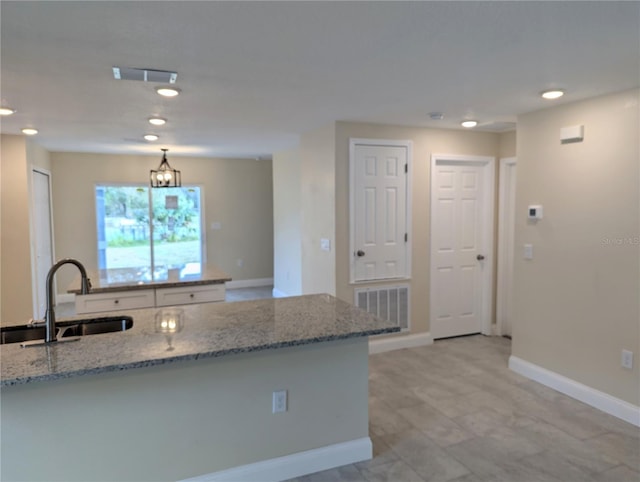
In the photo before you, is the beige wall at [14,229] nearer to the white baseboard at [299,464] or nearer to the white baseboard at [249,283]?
the white baseboard at [249,283]

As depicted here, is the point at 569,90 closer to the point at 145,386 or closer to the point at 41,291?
the point at 145,386

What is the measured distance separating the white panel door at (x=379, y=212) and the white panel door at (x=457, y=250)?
44 cm

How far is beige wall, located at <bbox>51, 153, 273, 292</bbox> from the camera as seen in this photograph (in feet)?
22.0

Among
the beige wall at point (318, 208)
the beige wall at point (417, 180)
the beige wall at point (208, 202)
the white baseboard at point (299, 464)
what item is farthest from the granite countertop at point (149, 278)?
the beige wall at point (208, 202)

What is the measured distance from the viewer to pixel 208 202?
7652mm

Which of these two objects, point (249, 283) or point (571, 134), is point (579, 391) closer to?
point (571, 134)

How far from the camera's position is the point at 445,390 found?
11.7 ft

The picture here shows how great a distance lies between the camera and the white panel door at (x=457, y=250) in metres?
4.72

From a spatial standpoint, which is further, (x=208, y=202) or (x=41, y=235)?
(x=208, y=202)

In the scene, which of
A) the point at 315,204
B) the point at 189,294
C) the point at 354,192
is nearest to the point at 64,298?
the point at 189,294

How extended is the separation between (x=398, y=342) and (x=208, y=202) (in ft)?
14.8

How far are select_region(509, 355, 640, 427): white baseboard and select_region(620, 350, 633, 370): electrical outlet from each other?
26 cm

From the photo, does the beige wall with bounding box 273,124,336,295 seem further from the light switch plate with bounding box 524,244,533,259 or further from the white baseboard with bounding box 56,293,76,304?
the white baseboard with bounding box 56,293,76,304

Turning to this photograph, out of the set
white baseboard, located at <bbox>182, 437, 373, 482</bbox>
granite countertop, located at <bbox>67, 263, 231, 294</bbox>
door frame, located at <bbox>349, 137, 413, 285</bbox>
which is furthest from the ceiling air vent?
white baseboard, located at <bbox>182, 437, 373, 482</bbox>
